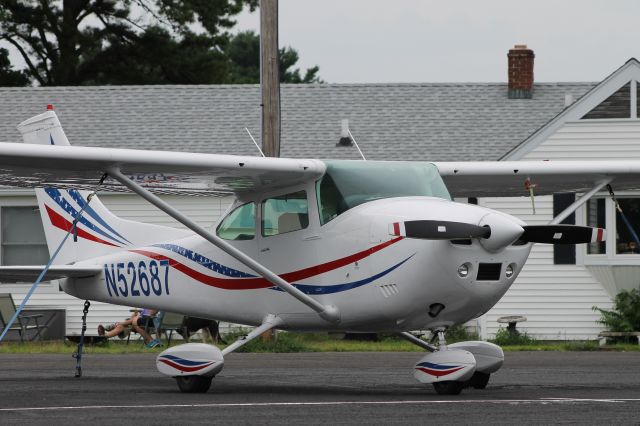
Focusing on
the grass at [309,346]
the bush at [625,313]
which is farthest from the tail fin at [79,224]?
the bush at [625,313]

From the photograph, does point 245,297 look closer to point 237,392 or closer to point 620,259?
point 237,392

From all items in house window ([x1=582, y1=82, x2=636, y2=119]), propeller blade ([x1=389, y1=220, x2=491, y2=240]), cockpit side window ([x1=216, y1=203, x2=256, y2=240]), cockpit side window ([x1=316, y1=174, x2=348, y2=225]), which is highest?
house window ([x1=582, y1=82, x2=636, y2=119])

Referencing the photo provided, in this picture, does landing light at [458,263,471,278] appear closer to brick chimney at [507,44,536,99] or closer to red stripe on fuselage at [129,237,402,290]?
red stripe on fuselage at [129,237,402,290]

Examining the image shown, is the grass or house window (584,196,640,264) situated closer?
the grass

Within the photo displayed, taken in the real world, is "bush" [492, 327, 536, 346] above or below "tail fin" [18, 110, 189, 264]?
below

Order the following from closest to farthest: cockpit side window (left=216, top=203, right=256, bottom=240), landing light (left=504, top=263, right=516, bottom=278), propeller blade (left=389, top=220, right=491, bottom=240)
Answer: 1. propeller blade (left=389, top=220, right=491, bottom=240)
2. landing light (left=504, top=263, right=516, bottom=278)
3. cockpit side window (left=216, top=203, right=256, bottom=240)

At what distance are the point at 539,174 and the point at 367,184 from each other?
271 cm

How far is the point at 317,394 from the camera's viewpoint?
13117 mm

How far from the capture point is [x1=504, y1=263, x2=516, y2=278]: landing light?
12547 millimetres

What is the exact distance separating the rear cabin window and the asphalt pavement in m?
1.60

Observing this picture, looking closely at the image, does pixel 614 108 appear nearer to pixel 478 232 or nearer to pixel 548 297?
pixel 548 297

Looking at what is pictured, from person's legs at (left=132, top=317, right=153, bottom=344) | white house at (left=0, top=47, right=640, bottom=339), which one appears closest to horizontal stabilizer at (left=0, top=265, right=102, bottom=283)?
person's legs at (left=132, top=317, right=153, bottom=344)

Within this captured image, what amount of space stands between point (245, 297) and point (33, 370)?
4241 mm

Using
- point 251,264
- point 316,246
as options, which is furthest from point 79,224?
point 316,246
